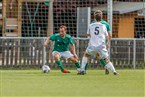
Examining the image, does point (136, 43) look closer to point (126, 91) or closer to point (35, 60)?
point (35, 60)

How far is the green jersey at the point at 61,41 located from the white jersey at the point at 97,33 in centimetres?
208

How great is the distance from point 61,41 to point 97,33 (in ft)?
7.60

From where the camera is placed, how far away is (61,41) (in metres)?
23.2

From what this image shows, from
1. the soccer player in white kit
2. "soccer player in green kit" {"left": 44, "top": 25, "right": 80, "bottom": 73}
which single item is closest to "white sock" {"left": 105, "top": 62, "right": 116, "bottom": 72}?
the soccer player in white kit

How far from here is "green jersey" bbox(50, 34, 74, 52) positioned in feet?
76.2

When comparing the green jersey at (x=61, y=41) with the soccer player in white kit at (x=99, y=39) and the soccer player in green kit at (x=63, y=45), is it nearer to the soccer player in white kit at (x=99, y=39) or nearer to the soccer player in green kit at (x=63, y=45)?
the soccer player in green kit at (x=63, y=45)

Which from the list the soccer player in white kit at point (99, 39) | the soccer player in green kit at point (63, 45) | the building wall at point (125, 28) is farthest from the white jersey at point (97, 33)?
the building wall at point (125, 28)

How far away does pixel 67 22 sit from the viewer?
102 feet

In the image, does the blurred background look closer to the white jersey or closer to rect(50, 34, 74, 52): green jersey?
rect(50, 34, 74, 52): green jersey

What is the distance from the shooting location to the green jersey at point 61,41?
23219 mm

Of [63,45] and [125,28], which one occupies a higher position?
[125,28]

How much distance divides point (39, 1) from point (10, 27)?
201cm

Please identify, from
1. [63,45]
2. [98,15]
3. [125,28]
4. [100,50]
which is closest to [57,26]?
[125,28]

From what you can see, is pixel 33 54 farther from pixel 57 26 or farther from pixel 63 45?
pixel 57 26
